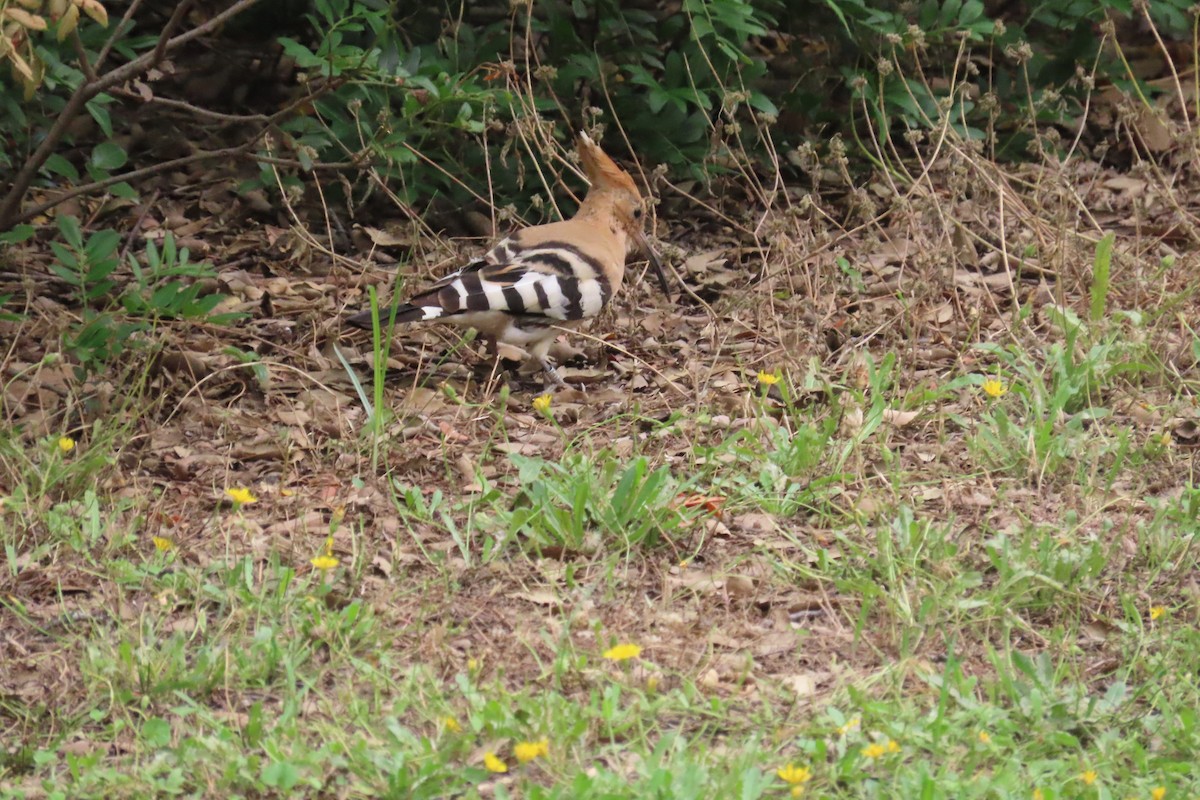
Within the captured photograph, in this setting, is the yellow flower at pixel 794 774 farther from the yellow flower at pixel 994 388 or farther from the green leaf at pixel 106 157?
the green leaf at pixel 106 157

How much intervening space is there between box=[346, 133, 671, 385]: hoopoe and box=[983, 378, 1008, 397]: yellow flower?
1.38m

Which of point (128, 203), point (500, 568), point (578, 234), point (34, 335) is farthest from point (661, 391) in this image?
point (128, 203)

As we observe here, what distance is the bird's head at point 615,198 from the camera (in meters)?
5.51

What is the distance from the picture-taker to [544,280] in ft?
16.6

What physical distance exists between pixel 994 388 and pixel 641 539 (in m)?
1.26

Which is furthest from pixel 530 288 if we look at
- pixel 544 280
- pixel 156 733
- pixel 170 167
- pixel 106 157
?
pixel 156 733

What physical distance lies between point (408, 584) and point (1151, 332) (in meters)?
2.59

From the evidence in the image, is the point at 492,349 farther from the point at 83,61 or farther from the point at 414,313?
the point at 83,61

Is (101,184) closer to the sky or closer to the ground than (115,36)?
closer to the ground

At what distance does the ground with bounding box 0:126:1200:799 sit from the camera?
3.04 m

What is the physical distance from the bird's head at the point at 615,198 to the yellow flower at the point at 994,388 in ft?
→ 4.64

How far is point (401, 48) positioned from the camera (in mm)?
5684

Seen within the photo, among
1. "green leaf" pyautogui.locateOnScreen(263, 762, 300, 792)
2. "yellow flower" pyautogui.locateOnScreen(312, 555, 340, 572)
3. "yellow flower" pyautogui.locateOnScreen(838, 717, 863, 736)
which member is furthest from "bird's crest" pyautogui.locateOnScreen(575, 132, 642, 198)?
"green leaf" pyautogui.locateOnScreen(263, 762, 300, 792)

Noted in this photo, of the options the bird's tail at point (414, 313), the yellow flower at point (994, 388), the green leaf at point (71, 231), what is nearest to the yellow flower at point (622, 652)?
the yellow flower at point (994, 388)
